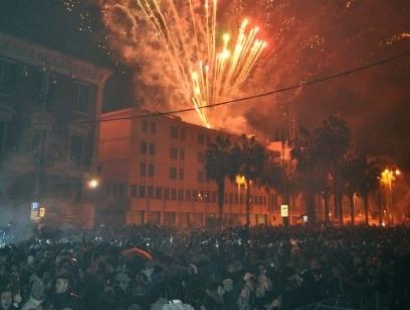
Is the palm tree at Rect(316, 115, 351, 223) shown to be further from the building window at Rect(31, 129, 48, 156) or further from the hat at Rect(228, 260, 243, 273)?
the hat at Rect(228, 260, 243, 273)

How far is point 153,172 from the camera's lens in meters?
57.3

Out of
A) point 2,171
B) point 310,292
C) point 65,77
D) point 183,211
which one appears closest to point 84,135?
point 65,77

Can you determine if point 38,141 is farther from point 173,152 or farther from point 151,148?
point 173,152

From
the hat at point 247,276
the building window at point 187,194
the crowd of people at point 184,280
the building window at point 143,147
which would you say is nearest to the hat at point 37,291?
the crowd of people at point 184,280

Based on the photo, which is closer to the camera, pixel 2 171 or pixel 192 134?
pixel 2 171

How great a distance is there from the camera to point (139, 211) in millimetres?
54594

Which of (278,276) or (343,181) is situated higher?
(343,181)

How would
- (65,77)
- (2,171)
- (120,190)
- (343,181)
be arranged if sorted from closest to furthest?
(2,171), (65,77), (120,190), (343,181)

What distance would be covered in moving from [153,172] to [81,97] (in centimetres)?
1887

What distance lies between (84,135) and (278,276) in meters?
33.7

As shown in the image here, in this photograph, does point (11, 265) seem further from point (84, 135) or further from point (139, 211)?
point (139, 211)

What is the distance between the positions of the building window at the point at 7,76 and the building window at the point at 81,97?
6.35 meters

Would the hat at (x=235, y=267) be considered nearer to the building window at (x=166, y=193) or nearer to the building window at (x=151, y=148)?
the building window at (x=151, y=148)

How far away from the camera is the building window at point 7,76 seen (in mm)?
34375
